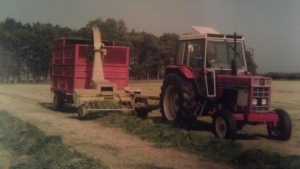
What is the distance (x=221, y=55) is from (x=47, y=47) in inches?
1590

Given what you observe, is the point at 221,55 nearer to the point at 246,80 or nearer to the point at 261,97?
the point at 246,80

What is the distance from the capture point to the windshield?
11.1m

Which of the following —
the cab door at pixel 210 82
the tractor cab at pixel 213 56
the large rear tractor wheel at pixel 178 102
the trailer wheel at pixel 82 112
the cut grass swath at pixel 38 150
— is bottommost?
the cut grass swath at pixel 38 150

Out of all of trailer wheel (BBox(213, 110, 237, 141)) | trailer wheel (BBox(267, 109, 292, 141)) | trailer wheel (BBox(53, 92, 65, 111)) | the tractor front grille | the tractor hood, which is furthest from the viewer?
trailer wheel (BBox(53, 92, 65, 111))

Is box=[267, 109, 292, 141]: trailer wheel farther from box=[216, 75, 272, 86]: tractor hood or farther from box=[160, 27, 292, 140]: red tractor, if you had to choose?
box=[216, 75, 272, 86]: tractor hood

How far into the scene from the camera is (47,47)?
4912cm

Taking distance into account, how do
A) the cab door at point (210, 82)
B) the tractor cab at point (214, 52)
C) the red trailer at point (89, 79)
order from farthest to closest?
the red trailer at point (89, 79)
the tractor cab at point (214, 52)
the cab door at point (210, 82)

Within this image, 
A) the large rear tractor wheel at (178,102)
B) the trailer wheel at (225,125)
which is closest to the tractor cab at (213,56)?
the large rear tractor wheel at (178,102)

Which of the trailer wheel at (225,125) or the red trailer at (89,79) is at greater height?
the red trailer at (89,79)

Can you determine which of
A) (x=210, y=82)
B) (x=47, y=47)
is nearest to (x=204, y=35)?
(x=210, y=82)

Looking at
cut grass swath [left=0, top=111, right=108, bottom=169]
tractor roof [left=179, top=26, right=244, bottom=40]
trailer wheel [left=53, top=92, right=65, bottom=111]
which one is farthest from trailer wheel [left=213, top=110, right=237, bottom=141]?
trailer wheel [left=53, top=92, right=65, bottom=111]

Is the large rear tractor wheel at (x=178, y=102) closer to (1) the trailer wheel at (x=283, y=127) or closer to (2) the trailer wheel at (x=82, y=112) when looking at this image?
(1) the trailer wheel at (x=283, y=127)

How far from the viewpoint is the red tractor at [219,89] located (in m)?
10.0

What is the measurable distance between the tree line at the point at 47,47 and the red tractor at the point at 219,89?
32.2 m
